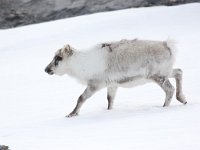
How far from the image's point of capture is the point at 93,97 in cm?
1072

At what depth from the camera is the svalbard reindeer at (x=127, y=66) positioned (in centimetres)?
860

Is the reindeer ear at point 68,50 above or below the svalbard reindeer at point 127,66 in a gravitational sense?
above

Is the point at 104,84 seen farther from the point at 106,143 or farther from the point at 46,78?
the point at 46,78

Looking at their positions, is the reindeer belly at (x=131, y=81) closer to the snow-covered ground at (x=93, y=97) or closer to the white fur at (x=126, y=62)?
the white fur at (x=126, y=62)

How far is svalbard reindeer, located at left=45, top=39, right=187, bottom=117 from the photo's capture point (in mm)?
8602

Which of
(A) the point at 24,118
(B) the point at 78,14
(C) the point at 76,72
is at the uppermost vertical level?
(B) the point at 78,14

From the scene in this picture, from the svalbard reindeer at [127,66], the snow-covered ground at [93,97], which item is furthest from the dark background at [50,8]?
the svalbard reindeer at [127,66]

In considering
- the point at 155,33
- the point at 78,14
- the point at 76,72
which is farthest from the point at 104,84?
the point at 78,14

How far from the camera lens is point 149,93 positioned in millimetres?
10422

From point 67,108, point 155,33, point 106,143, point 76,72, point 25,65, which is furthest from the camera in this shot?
point 155,33

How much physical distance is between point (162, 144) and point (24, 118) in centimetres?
386

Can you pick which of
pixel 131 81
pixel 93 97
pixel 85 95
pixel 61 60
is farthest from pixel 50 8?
pixel 131 81

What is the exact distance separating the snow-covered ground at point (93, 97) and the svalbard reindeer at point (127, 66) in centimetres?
34

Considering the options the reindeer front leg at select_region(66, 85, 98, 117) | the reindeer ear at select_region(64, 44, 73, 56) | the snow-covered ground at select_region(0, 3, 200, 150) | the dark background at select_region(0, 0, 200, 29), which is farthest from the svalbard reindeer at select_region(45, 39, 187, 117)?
the dark background at select_region(0, 0, 200, 29)
